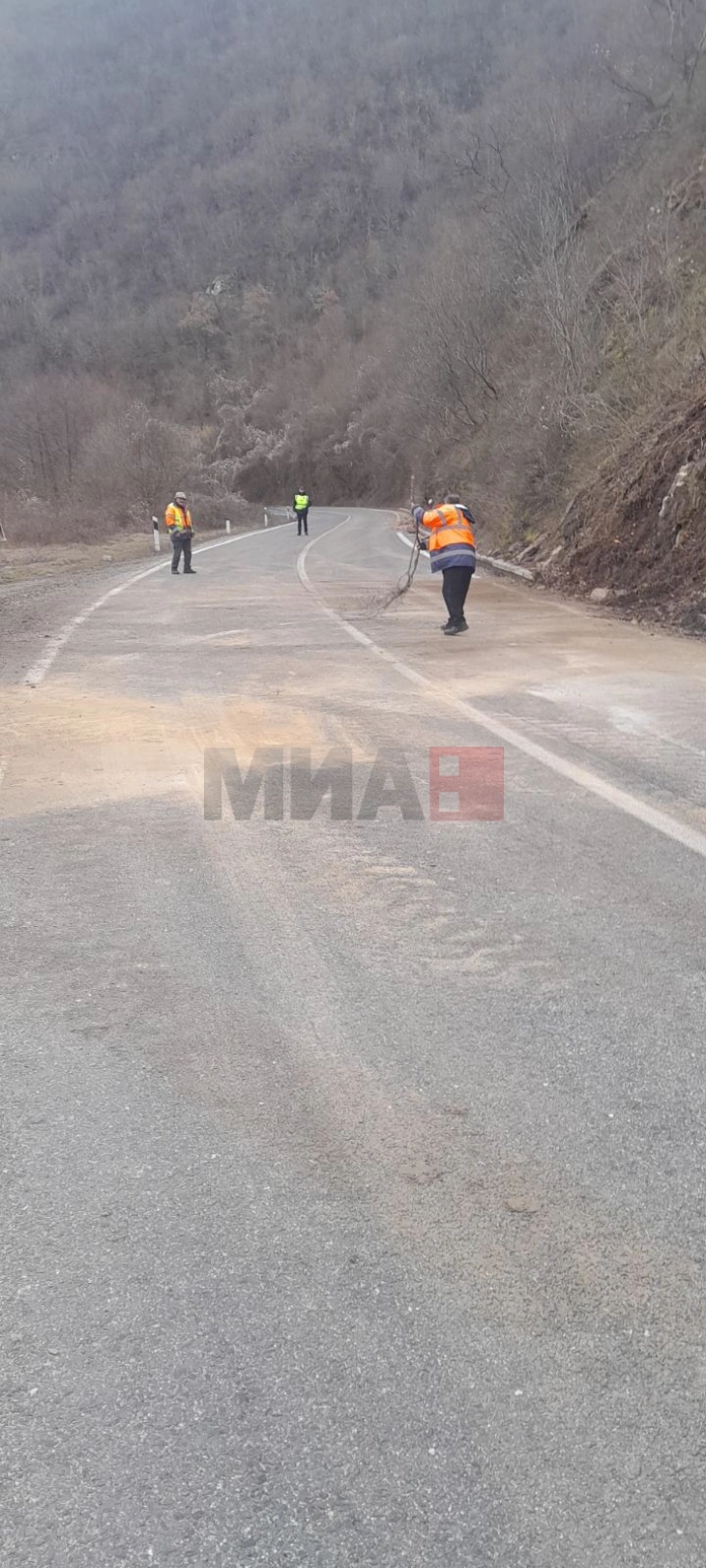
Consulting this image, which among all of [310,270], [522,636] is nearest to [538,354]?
[522,636]

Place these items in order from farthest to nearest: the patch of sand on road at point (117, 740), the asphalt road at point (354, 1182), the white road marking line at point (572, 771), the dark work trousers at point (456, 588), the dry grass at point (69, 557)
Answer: the dry grass at point (69, 557) < the dark work trousers at point (456, 588) < the patch of sand on road at point (117, 740) < the white road marking line at point (572, 771) < the asphalt road at point (354, 1182)

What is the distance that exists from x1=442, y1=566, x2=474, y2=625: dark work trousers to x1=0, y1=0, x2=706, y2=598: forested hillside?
7091 mm

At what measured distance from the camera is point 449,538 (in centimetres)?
1158

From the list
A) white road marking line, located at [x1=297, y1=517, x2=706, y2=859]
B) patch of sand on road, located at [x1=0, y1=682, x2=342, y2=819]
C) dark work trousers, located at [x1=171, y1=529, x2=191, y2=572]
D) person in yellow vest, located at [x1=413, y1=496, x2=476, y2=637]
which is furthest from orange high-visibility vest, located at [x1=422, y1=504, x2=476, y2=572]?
dark work trousers, located at [x1=171, y1=529, x2=191, y2=572]

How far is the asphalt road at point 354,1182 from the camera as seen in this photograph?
1.83 metres

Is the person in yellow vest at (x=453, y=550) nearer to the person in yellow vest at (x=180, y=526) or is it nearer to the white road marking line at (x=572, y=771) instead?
the white road marking line at (x=572, y=771)

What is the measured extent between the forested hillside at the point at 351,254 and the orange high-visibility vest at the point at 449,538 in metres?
6.81

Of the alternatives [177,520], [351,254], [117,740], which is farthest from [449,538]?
[351,254]


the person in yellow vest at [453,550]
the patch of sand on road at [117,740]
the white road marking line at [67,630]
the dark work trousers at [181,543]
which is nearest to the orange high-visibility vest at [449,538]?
the person in yellow vest at [453,550]

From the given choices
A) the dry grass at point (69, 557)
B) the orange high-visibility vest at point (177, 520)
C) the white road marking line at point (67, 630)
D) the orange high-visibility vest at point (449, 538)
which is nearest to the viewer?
the white road marking line at point (67, 630)

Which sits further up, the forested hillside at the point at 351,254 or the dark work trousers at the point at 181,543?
the forested hillside at the point at 351,254

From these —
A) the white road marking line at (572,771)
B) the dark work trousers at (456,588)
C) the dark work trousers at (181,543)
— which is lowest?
the white road marking line at (572,771)

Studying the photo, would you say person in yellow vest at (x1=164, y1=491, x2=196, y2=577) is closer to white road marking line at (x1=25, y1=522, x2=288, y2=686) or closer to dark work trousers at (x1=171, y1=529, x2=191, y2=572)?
dark work trousers at (x1=171, y1=529, x2=191, y2=572)

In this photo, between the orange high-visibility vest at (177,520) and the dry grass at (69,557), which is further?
the dry grass at (69,557)
